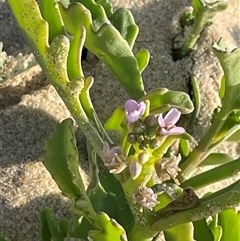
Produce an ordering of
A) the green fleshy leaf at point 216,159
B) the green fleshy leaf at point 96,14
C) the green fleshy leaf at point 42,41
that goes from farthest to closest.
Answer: the green fleshy leaf at point 216,159
the green fleshy leaf at point 96,14
the green fleshy leaf at point 42,41

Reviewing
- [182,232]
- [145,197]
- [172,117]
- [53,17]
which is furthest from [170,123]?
[53,17]

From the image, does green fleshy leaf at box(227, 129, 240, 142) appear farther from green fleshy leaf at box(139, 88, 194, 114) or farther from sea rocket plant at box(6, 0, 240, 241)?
green fleshy leaf at box(139, 88, 194, 114)

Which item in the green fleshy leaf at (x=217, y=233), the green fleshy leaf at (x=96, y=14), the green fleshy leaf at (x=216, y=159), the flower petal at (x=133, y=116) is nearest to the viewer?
the flower petal at (x=133, y=116)

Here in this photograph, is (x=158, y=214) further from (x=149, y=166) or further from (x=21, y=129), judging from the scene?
(x=21, y=129)

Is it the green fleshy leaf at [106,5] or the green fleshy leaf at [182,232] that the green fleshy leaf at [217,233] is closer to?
the green fleshy leaf at [182,232]

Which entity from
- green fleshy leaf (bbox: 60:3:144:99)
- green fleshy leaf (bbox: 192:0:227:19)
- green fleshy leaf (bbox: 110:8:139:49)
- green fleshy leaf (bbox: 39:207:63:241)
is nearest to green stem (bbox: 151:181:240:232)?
Result: green fleshy leaf (bbox: 39:207:63:241)

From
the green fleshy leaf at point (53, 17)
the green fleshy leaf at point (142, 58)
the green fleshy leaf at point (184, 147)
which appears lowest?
the green fleshy leaf at point (184, 147)

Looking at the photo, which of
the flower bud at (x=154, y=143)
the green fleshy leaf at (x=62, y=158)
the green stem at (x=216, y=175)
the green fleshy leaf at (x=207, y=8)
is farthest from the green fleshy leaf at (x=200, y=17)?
the flower bud at (x=154, y=143)

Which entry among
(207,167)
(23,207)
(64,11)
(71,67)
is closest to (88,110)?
(71,67)
